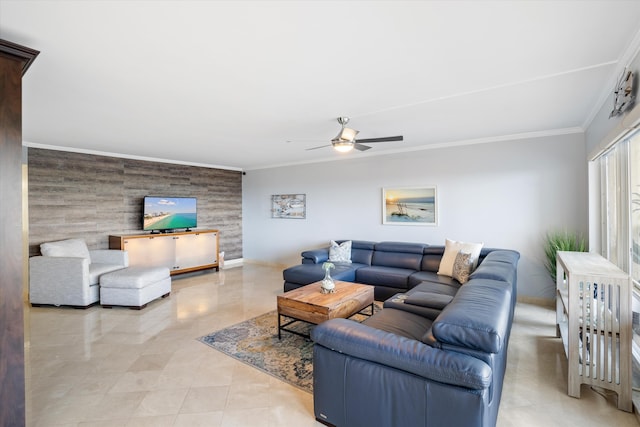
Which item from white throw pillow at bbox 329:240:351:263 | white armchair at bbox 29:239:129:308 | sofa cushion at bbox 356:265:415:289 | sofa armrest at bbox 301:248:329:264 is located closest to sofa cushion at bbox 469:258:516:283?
sofa cushion at bbox 356:265:415:289

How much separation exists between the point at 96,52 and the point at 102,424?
8.16ft

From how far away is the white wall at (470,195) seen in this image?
166 inches

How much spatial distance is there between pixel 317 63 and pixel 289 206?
194 inches

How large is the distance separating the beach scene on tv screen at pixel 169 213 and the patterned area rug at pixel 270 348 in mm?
3478

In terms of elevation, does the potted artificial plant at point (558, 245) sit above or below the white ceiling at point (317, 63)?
below

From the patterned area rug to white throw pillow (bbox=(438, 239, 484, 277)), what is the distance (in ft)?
7.06

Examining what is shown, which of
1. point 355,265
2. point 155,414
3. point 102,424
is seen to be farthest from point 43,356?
point 355,265

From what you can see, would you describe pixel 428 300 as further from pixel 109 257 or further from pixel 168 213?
pixel 168 213

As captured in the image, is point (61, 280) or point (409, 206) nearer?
point (61, 280)

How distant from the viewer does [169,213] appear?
6238mm

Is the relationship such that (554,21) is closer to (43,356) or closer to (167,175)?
(43,356)

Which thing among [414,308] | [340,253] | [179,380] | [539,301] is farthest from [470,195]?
[179,380]

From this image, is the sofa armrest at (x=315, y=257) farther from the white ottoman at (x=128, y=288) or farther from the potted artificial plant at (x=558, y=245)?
the potted artificial plant at (x=558, y=245)

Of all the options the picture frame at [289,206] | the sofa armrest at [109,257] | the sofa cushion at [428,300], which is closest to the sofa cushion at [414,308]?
the sofa cushion at [428,300]
